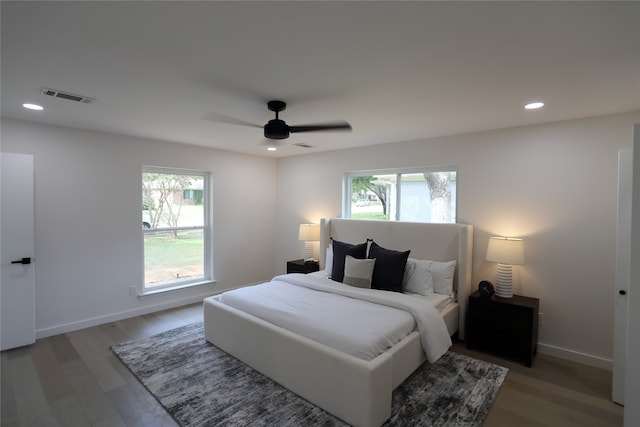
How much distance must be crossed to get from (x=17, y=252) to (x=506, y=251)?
5.05 m

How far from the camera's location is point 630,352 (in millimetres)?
1846

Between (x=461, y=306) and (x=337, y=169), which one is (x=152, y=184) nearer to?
(x=337, y=169)

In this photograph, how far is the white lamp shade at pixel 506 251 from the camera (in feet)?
10.1

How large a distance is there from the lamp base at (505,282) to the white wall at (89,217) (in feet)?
13.3

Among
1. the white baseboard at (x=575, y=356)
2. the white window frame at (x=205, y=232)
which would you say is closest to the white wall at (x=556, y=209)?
the white baseboard at (x=575, y=356)

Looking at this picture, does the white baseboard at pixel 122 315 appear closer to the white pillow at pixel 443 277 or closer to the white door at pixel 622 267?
the white pillow at pixel 443 277

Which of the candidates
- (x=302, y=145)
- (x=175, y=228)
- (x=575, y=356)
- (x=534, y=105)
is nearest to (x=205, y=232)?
(x=175, y=228)

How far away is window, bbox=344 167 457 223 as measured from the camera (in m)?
3.99

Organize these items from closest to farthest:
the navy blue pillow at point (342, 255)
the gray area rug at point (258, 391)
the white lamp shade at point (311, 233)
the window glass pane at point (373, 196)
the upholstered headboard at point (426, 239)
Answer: the gray area rug at point (258, 391) < the upholstered headboard at point (426, 239) < the navy blue pillow at point (342, 255) < the window glass pane at point (373, 196) < the white lamp shade at point (311, 233)

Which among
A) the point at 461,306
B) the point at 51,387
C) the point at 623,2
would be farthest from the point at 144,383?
the point at 623,2

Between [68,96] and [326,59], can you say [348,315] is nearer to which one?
[326,59]

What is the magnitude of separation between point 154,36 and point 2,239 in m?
3.01

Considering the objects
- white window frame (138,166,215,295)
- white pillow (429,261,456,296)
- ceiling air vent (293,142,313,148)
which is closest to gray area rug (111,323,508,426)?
white pillow (429,261,456,296)

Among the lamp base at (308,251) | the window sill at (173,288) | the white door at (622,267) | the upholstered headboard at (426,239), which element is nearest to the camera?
the white door at (622,267)
